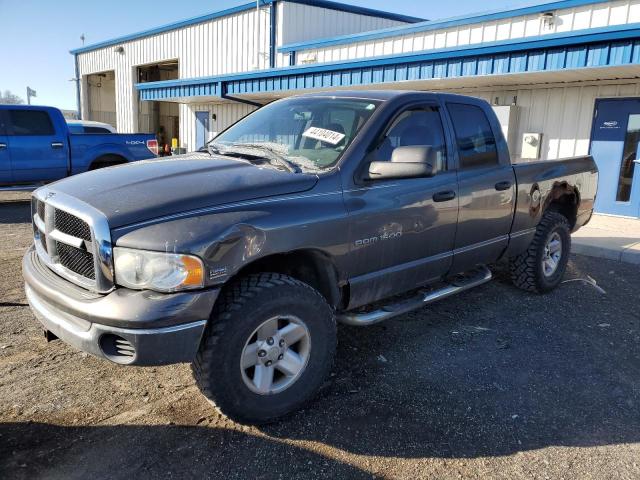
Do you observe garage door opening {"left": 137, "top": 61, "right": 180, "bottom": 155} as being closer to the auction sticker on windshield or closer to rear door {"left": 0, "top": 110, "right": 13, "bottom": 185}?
rear door {"left": 0, "top": 110, "right": 13, "bottom": 185}

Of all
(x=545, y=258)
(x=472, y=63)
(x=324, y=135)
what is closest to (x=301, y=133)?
(x=324, y=135)

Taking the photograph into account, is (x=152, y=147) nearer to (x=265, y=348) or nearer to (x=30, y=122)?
(x=30, y=122)

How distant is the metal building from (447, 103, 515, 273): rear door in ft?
16.0

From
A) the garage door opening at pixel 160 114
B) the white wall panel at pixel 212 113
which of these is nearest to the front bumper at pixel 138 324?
the white wall panel at pixel 212 113

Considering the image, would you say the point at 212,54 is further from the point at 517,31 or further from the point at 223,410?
the point at 223,410

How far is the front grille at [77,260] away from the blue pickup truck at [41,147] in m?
8.78

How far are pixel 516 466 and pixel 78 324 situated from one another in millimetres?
2423

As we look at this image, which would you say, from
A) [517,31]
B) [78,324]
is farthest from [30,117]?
[517,31]

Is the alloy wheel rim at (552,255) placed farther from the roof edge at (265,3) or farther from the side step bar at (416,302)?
the roof edge at (265,3)

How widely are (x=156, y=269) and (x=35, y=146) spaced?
9.72m

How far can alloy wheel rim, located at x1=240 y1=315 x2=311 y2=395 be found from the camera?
9.48 ft

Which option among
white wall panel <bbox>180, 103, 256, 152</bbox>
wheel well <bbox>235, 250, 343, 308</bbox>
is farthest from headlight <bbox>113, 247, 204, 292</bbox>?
white wall panel <bbox>180, 103, 256, 152</bbox>

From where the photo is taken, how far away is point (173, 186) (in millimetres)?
2939

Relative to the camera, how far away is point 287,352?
3.03m
